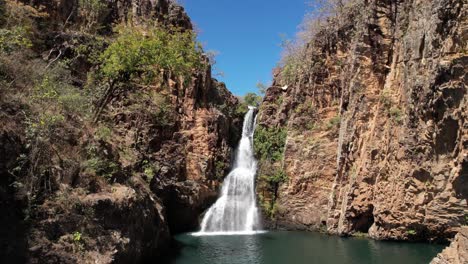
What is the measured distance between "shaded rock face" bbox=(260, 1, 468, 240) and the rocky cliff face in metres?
8.33

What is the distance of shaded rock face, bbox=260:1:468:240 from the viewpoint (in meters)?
19.8

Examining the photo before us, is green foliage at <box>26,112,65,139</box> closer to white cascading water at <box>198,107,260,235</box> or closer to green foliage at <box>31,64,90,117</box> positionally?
green foliage at <box>31,64,90,117</box>

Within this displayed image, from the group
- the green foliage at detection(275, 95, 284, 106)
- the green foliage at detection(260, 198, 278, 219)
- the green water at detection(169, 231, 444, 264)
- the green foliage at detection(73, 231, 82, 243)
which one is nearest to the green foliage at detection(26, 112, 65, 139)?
the green foliage at detection(73, 231, 82, 243)

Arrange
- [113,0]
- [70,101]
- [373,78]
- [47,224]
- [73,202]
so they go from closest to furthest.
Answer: [47,224], [73,202], [70,101], [373,78], [113,0]

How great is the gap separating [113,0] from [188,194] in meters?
17.9

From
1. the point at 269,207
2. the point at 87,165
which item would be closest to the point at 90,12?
the point at 87,165

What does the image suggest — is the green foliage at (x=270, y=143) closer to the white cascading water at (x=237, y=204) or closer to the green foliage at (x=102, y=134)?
the white cascading water at (x=237, y=204)

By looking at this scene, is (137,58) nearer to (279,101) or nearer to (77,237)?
(77,237)

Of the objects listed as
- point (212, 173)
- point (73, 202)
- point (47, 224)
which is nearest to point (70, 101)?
point (73, 202)

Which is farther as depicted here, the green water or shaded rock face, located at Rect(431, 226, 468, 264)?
the green water

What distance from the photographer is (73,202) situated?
1139cm

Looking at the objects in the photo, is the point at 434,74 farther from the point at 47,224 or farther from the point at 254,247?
the point at 47,224

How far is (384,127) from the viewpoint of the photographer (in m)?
25.1

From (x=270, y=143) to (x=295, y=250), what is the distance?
13591 millimetres
